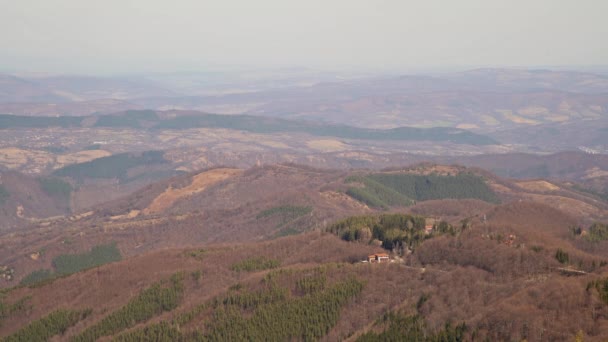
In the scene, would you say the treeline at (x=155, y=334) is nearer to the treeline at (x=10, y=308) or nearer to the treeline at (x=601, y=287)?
the treeline at (x=10, y=308)

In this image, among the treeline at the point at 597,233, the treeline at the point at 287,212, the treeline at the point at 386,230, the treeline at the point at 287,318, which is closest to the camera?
the treeline at the point at 287,318

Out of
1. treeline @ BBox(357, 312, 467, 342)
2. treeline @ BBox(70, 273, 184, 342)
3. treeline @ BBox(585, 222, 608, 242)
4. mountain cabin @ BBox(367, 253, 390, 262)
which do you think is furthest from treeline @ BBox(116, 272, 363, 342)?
treeline @ BBox(585, 222, 608, 242)

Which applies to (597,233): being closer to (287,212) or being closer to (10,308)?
(287,212)

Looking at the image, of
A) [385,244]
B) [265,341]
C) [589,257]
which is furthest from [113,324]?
[589,257]

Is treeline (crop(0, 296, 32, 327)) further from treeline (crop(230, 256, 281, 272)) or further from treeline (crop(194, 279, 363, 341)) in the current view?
treeline (crop(194, 279, 363, 341))

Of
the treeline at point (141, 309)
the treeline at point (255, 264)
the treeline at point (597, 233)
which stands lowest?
the treeline at point (141, 309)

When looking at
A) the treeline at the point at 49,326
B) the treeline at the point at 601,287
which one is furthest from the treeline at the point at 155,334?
the treeline at the point at 601,287

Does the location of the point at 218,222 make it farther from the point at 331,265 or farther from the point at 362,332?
the point at 362,332
